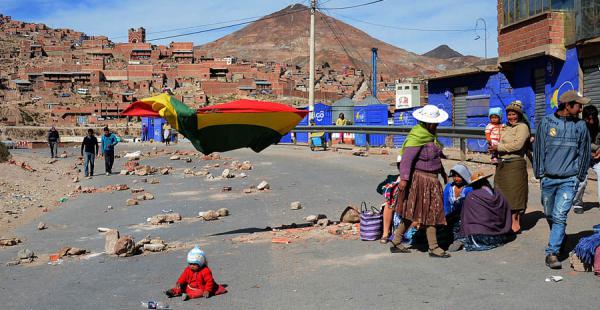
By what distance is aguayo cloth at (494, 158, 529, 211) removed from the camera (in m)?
7.89

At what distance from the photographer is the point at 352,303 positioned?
18.7 ft

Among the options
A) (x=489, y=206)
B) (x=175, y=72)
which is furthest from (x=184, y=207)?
(x=175, y=72)

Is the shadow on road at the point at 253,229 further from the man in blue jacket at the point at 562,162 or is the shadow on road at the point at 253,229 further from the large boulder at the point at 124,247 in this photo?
the man in blue jacket at the point at 562,162

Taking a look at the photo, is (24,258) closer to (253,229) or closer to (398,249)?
(253,229)

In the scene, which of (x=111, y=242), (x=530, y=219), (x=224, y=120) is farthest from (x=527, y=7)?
(x=111, y=242)

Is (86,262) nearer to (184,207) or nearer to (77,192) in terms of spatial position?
(184,207)

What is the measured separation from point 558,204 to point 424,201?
4.60 ft

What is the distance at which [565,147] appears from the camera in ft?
21.0

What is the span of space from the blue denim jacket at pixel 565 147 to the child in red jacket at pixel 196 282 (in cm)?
345

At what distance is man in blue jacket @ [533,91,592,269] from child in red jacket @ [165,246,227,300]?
3278 mm

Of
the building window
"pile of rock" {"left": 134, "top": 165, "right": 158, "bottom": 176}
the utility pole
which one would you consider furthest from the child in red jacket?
the utility pole

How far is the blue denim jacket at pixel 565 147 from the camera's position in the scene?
6.36 m

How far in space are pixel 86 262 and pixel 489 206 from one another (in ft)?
16.6

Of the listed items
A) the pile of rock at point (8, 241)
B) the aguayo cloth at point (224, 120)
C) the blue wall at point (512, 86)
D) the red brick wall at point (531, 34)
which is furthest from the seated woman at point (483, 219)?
the red brick wall at point (531, 34)
